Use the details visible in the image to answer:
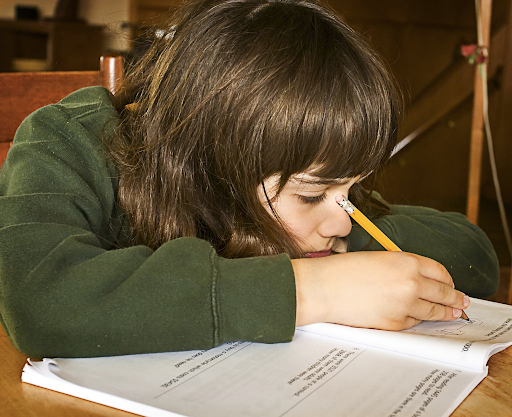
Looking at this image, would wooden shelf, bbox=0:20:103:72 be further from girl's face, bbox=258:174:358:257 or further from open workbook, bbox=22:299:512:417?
open workbook, bbox=22:299:512:417

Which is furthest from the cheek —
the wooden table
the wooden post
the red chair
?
the wooden post

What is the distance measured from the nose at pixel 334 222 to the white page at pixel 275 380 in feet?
0.74

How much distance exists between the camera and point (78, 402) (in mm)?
427

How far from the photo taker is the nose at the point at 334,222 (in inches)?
28.5

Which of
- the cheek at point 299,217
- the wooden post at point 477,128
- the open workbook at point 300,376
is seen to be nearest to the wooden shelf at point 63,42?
the wooden post at point 477,128

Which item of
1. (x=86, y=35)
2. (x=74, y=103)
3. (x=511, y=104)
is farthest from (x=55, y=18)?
(x=74, y=103)

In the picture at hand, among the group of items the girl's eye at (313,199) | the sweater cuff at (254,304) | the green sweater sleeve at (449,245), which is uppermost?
the girl's eye at (313,199)

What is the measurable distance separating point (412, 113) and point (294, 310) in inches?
123

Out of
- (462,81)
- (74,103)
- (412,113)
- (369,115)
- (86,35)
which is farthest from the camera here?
(86,35)

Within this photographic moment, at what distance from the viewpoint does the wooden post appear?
1489mm

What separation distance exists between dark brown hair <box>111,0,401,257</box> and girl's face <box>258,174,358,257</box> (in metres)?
0.01

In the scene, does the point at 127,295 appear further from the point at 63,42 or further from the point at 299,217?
the point at 63,42

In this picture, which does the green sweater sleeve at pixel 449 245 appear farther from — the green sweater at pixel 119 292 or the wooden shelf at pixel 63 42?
the wooden shelf at pixel 63 42

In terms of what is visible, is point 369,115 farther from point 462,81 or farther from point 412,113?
point 412,113
